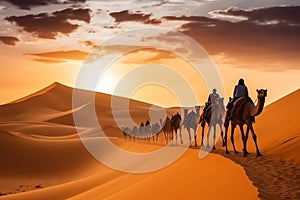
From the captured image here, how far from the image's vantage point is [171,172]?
17.7 m

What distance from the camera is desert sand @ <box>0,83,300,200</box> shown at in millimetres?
11250

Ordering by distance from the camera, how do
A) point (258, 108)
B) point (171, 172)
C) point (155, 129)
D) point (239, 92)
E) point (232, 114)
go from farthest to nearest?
point (155, 129)
point (171, 172)
point (239, 92)
point (232, 114)
point (258, 108)

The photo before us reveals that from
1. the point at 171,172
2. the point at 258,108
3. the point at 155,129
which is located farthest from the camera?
the point at 155,129

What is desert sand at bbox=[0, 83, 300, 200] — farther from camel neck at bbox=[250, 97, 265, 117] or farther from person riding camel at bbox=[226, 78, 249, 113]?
person riding camel at bbox=[226, 78, 249, 113]

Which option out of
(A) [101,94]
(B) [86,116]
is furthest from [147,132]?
(A) [101,94]

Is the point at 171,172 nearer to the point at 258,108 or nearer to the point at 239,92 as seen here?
the point at 239,92

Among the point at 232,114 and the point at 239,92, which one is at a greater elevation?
the point at 239,92

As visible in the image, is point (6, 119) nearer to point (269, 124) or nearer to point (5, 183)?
point (5, 183)

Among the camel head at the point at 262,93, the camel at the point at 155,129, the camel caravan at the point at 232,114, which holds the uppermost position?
the camel head at the point at 262,93

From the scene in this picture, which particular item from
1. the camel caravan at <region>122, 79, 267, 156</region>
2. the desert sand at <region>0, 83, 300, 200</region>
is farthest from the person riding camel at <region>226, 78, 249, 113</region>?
the desert sand at <region>0, 83, 300, 200</region>

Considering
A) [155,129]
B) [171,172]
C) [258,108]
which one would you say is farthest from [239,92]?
[155,129]

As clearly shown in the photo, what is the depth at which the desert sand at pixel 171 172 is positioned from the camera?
11.2m

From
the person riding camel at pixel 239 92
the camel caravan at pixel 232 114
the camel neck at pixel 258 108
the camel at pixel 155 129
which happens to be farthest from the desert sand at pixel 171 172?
the camel at pixel 155 129

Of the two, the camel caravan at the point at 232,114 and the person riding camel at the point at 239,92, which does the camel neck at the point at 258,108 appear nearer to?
the camel caravan at the point at 232,114
